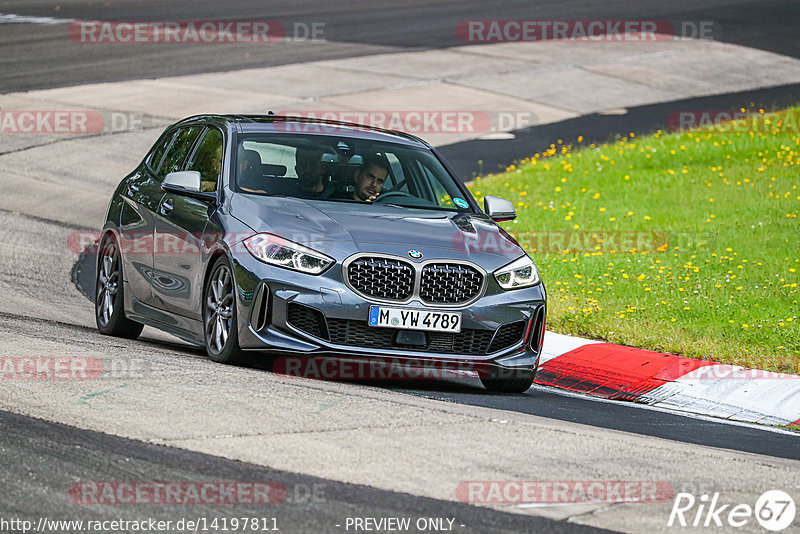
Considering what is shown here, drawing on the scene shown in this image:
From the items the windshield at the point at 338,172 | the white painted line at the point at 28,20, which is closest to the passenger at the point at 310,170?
the windshield at the point at 338,172

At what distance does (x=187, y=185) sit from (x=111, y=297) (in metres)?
1.90

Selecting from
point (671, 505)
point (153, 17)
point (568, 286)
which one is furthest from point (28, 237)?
point (153, 17)

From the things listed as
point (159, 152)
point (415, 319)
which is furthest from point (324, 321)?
point (159, 152)

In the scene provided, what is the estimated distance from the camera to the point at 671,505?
5.64 metres

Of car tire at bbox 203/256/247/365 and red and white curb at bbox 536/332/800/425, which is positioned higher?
car tire at bbox 203/256/247/365

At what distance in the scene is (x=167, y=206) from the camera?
31.3ft

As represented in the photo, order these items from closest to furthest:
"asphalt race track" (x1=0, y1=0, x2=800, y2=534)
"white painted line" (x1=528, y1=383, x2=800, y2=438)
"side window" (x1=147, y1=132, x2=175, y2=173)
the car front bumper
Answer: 1. "asphalt race track" (x1=0, y1=0, x2=800, y2=534)
2. the car front bumper
3. "white painted line" (x1=528, y1=383, x2=800, y2=438)
4. "side window" (x1=147, y1=132, x2=175, y2=173)

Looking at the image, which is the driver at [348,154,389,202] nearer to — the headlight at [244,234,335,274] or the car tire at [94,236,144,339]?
the headlight at [244,234,335,274]

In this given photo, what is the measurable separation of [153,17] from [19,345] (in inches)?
1006

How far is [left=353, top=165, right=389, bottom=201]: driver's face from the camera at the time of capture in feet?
30.3

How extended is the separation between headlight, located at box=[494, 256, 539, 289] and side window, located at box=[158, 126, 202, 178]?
2.81 metres

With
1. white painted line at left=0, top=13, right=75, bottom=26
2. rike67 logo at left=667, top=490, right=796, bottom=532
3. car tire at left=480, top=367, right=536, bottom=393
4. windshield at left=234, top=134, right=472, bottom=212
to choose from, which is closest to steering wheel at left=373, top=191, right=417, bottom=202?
windshield at left=234, top=134, right=472, bottom=212

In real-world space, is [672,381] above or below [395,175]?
below

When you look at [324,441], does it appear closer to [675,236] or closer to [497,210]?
[497,210]
